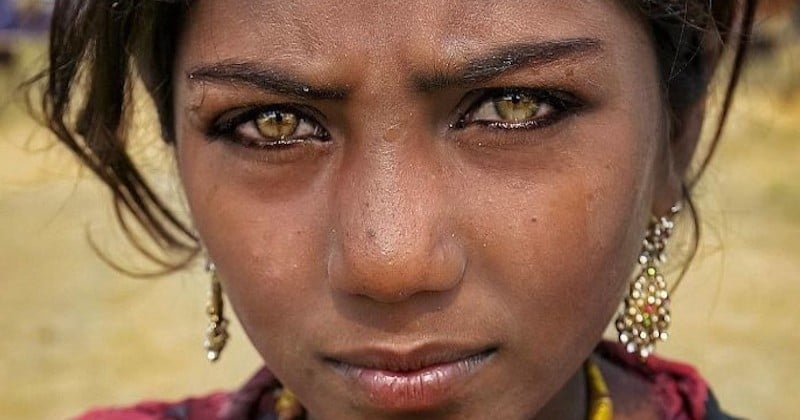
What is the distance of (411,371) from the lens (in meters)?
1.00

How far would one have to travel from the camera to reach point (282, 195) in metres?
1.03

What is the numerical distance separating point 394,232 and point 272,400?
627 millimetres

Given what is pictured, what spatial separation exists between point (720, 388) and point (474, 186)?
6.53 feet

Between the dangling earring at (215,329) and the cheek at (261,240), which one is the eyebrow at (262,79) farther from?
the dangling earring at (215,329)

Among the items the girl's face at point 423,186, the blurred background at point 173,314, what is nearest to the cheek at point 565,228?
the girl's face at point 423,186

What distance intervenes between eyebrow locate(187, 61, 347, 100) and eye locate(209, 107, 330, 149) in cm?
3

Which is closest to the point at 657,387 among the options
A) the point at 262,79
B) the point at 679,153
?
the point at 679,153

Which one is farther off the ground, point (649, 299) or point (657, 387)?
point (649, 299)

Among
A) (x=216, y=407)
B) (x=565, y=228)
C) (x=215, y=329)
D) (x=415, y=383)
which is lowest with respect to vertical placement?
(x=216, y=407)

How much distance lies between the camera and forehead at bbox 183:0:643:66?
94 centimetres

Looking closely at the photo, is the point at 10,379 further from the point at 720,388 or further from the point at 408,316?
the point at 408,316

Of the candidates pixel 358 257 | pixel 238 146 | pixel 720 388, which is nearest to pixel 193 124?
pixel 238 146

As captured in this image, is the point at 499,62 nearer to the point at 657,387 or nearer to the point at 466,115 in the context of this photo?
the point at 466,115

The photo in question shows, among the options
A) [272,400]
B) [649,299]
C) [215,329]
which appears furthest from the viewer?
[272,400]
